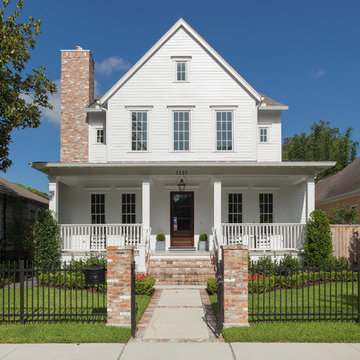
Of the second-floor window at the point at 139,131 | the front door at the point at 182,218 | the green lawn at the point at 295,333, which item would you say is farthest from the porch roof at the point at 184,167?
the green lawn at the point at 295,333

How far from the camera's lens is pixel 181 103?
1574cm

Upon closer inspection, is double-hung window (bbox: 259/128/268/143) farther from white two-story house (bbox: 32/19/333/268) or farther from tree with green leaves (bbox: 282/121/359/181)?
tree with green leaves (bbox: 282/121/359/181)

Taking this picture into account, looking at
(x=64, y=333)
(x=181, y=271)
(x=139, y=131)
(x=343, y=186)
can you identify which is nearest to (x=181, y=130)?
(x=139, y=131)

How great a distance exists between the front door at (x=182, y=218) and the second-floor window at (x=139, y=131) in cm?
255

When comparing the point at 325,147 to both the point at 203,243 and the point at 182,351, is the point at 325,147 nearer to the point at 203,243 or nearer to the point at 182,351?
the point at 203,243

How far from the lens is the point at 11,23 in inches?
462

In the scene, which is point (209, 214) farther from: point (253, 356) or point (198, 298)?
point (253, 356)

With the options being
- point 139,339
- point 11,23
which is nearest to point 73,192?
point 11,23

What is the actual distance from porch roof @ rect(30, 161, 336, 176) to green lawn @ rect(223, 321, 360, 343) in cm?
706

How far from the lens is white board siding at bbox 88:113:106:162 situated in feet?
54.8

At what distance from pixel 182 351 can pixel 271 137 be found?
41.8 ft

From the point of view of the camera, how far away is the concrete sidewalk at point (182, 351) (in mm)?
5734

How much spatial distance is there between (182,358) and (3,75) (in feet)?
33.4

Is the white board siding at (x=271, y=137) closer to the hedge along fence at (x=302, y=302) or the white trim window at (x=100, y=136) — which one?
the hedge along fence at (x=302, y=302)
